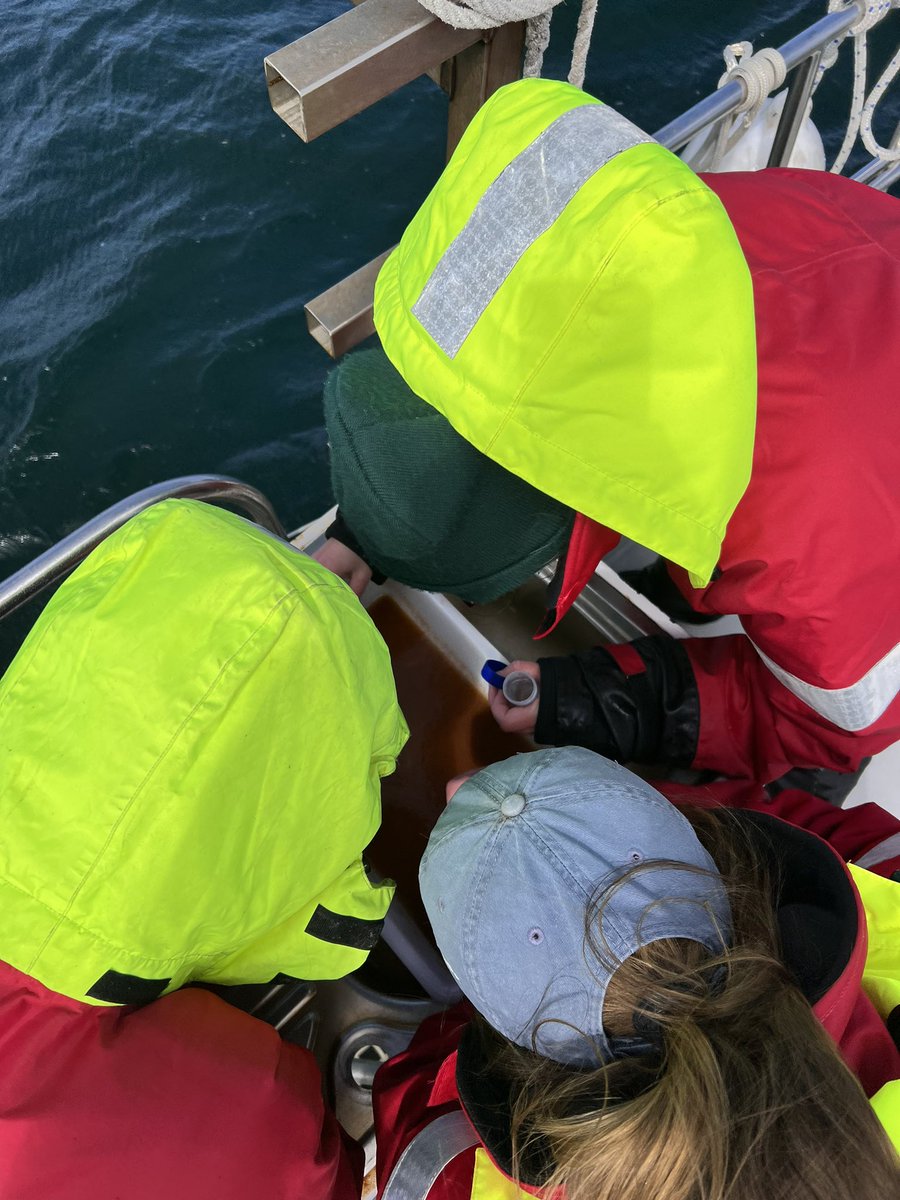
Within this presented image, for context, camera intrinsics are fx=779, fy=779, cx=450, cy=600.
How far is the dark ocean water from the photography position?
3.04m

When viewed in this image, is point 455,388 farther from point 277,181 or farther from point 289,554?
point 277,181

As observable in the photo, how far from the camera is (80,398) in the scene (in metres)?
3.08

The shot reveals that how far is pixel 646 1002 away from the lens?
0.80 metres

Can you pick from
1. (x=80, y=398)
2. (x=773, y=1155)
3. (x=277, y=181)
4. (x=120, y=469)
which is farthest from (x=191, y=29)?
(x=773, y=1155)

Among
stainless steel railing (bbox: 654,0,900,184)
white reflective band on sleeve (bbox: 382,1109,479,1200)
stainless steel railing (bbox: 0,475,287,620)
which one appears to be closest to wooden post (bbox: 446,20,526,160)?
stainless steel railing (bbox: 654,0,900,184)

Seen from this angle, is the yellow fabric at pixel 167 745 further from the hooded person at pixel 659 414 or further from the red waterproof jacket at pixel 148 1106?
the hooded person at pixel 659 414

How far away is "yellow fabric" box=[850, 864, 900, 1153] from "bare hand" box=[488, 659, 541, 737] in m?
0.58

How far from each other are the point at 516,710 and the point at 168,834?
0.79 m

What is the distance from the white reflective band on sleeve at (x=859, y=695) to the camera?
3.94 ft

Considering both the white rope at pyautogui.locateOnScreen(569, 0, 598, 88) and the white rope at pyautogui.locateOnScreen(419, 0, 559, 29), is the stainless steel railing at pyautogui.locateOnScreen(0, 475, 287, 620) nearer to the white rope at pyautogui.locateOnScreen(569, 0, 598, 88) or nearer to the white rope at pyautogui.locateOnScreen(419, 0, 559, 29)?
the white rope at pyautogui.locateOnScreen(419, 0, 559, 29)

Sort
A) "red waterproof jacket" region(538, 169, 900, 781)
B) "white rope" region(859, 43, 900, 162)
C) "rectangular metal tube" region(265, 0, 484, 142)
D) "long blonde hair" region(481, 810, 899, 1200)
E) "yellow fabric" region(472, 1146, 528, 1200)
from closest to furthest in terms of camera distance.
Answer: "long blonde hair" region(481, 810, 899, 1200), "yellow fabric" region(472, 1146, 528, 1200), "red waterproof jacket" region(538, 169, 900, 781), "rectangular metal tube" region(265, 0, 484, 142), "white rope" region(859, 43, 900, 162)

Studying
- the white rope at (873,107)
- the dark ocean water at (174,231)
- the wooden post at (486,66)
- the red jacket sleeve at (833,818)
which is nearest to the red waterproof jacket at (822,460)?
the red jacket sleeve at (833,818)

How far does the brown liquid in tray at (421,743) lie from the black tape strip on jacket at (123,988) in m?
0.57

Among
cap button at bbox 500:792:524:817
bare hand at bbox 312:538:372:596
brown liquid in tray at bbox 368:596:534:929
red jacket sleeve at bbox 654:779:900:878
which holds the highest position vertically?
cap button at bbox 500:792:524:817
